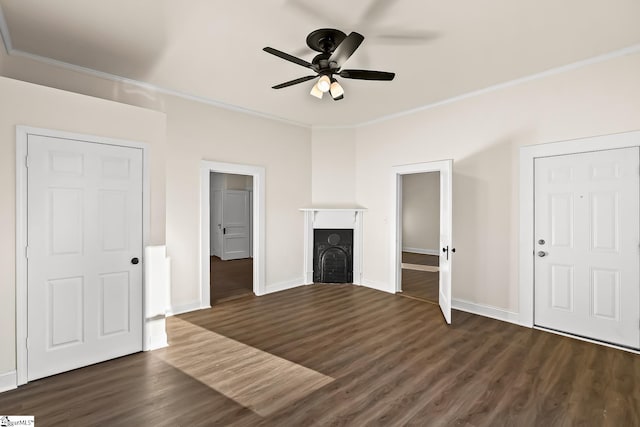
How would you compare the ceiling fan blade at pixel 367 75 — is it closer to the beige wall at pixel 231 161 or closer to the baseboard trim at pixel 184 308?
the beige wall at pixel 231 161

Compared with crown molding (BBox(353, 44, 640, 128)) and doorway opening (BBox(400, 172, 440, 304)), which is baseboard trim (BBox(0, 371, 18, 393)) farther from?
doorway opening (BBox(400, 172, 440, 304))

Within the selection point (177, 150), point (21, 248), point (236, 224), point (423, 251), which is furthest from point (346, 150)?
point (423, 251)

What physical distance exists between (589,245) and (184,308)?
5.01 metres

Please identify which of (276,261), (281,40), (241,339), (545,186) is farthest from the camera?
(276,261)

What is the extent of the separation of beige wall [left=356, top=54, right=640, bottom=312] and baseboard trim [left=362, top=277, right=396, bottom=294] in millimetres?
1165

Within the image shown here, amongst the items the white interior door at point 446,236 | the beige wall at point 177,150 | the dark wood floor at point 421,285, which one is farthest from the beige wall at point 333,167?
the white interior door at point 446,236

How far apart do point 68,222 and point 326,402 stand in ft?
8.79

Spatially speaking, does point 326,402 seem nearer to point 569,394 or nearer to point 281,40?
point 569,394

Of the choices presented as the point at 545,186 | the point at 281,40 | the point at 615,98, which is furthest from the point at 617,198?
the point at 281,40

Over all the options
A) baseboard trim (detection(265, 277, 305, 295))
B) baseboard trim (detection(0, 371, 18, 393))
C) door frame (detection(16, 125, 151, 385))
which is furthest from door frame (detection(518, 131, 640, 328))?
baseboard trim (detection(0, 371, 18, 393))

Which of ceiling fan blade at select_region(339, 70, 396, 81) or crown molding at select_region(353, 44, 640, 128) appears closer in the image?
ceiling fan blade at select_region(339, 70, 396, 81)

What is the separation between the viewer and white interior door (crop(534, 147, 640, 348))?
3156mm

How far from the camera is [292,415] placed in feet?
7.12

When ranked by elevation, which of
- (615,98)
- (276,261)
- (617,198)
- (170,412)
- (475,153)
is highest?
(615,98)
